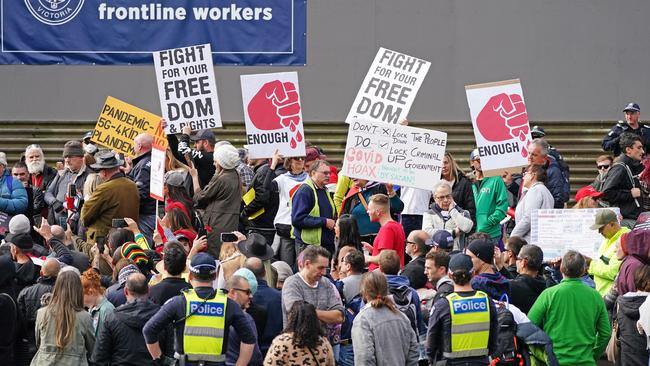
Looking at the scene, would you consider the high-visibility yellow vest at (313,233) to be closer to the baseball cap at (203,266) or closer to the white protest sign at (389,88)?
the white protest sign at (389,88)

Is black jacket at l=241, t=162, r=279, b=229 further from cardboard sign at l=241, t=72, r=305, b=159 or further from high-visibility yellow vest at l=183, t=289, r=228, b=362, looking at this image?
high-visibility yellow vest at l=183, t=289, r=228, b=362

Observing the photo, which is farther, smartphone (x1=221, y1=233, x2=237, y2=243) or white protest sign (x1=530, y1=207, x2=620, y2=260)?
white protest sign (x1=530, y1=207, x2=620, y2=260)

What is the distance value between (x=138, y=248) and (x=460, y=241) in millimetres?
3418

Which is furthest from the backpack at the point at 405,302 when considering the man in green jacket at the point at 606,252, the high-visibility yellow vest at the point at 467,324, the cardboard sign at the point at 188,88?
the cardboard sign at the point at 188,88

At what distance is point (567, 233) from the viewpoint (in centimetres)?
1360

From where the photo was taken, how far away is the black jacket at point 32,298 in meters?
11.6

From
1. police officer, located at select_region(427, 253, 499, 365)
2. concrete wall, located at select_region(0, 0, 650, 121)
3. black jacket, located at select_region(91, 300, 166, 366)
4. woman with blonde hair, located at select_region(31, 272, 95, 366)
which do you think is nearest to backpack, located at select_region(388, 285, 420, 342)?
police officer, located at select_region(427, 253, 499, 365)

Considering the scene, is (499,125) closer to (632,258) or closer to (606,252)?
(606,252)

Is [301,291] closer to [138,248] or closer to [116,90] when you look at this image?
[138,248]

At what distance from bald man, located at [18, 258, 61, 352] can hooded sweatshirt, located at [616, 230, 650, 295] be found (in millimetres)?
4657

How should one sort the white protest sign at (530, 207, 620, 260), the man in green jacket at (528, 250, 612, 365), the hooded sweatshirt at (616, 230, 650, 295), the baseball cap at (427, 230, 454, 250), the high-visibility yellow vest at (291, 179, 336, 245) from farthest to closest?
1. the high-visibility yellow vest at (291, 179, 336, 245)
2. the white protest sign at (530, 207, 620, 260)
3. the baseball cap at (427, 230, 454, 250)
4. the hooded sweatshirt at (616, 230, 650, 295)
5. the man in green jacket at (528, 250, 612, 365)

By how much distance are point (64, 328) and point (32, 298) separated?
120cm

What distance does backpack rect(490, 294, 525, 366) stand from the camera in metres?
10.6

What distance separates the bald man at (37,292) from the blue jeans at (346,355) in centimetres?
245
